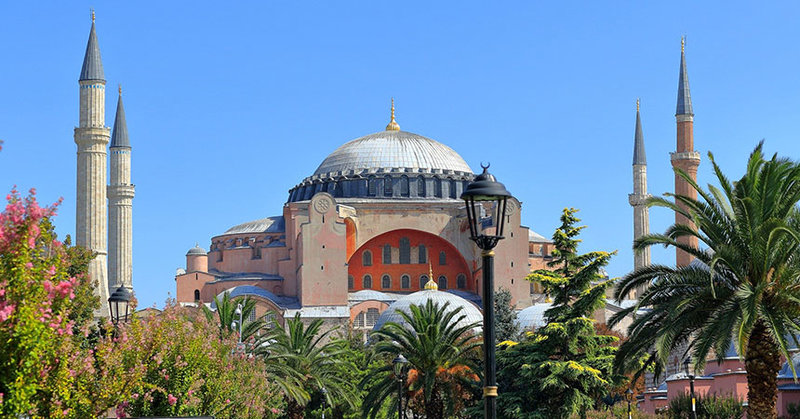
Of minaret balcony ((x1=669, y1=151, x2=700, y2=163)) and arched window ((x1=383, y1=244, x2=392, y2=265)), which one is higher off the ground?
minaret balcony ((x1=669, y1=151, x2=700, y2=163))

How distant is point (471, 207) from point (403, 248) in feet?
169

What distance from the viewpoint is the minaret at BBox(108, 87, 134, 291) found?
5156 cm

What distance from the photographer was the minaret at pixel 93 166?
1793 inches

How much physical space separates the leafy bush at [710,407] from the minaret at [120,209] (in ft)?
97.8

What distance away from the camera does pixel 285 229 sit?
207 ft

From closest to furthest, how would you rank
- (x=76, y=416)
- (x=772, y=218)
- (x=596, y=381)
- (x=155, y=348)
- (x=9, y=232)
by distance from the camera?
(x=9, y=232) < (x=76, y=416) < (x=155, y=348) < (x=772, y=218) < (x=596, y=381)

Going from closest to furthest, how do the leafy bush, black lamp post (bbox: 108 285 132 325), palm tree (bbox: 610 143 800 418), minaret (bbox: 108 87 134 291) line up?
1. palm tree (bbox: 610 143 800 418)
2. black lamp post (bbox: 108 285 132 325)
3. the leafy bush
4. minaret (bbox: 108 87 134 291)

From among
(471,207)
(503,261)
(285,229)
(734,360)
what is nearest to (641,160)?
(503,261)

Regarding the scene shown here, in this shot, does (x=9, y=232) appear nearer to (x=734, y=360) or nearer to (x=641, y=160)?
(x=734, y=360)

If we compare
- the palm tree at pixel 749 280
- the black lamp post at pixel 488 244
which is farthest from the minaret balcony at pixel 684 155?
the black lamp post at pixel 488 244

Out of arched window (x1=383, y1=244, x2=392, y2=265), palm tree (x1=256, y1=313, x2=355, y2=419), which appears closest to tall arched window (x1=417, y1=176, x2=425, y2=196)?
arched window (x1=383, y1=244, x2=392, y2=265)

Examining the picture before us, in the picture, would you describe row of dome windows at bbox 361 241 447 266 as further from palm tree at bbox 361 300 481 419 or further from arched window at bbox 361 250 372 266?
palm tree at bbox 361 300 481 419

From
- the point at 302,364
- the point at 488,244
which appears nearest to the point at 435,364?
the point at 302,364

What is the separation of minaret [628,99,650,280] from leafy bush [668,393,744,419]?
1404 inches
